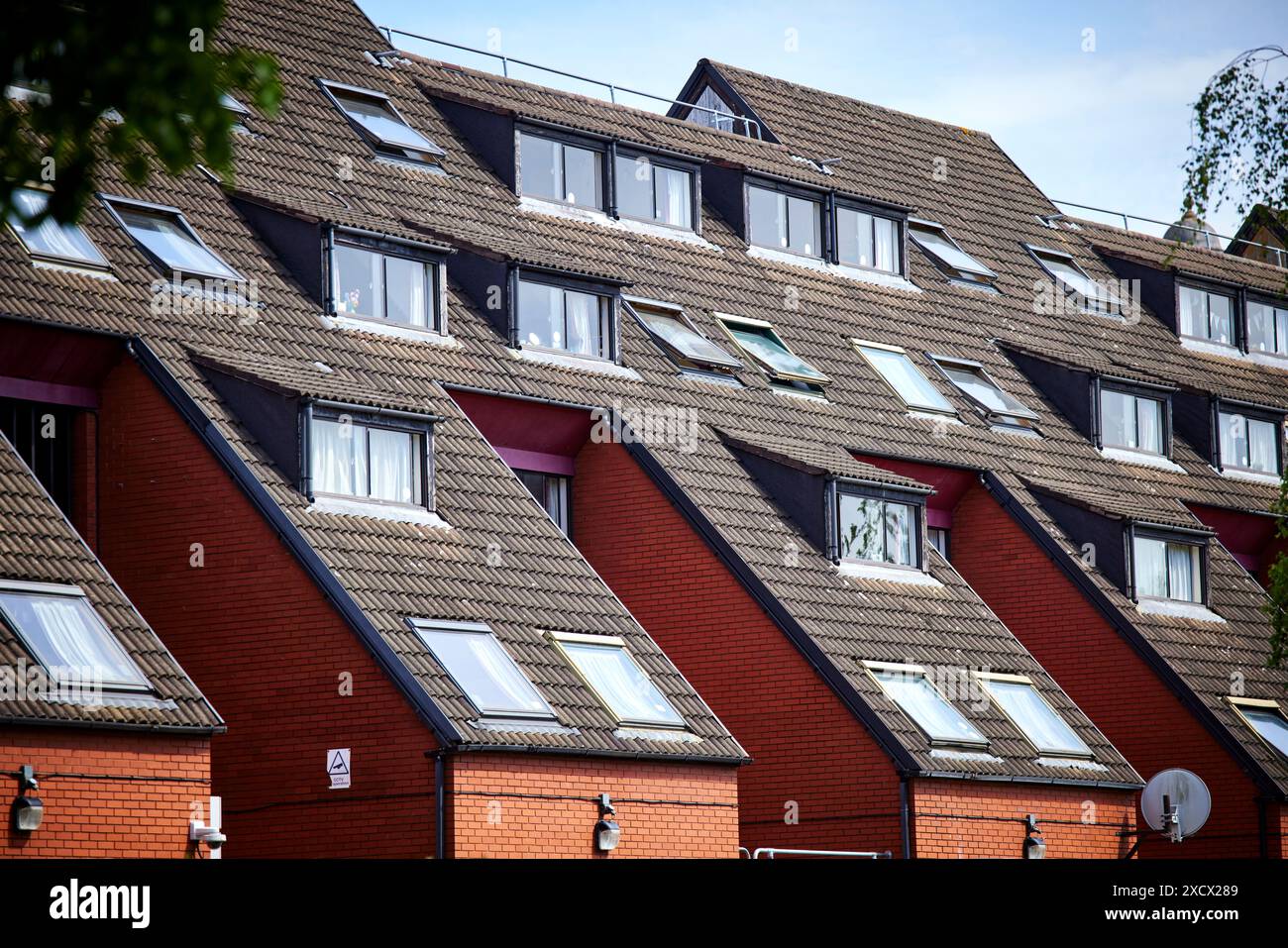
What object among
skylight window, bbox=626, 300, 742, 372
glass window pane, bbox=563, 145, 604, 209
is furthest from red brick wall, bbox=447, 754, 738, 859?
glass window pane, bbox=563, 145, 604, 209

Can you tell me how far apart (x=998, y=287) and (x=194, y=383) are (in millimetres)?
20244

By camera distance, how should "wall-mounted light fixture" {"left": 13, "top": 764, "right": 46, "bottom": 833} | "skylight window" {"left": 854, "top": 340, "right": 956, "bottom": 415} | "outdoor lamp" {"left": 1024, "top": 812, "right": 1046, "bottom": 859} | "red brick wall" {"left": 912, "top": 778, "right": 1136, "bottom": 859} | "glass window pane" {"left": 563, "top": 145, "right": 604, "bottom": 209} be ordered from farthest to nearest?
"skylight window" {"left": 854, "top": 340, "right": 956, "bottom": 415} → "glass window pane" {"left": 563, "top": 145, "right": 604, "bottom": 209} → "outdoor lamp" {"left": 1024, "top": 812, "right": 1046, "bottom": 859} → "red brick wall" {"left": 912, "top": 778, "right": 1136, "bottom": 859} → "wall-mounted light fixture" {"left": 13, "top": 764, "right": 46, "bottom": 833}

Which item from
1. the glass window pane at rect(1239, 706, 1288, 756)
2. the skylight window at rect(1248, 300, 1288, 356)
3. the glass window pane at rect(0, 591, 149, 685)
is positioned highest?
the skylight window at rect(1248, 300, 1288, 356)

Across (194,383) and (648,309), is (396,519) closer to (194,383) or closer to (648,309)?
(194,383)

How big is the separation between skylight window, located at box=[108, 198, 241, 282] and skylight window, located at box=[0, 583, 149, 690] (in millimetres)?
6223

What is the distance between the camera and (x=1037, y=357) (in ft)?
123

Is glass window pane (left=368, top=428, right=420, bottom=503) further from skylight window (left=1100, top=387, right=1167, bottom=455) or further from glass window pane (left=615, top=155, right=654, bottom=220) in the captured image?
skylight window (left=1100, top=387, right=1167, bottom=455)

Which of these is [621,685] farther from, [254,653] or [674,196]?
[674,196]

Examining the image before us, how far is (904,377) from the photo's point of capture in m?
34.8

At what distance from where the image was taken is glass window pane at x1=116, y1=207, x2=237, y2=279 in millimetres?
25531

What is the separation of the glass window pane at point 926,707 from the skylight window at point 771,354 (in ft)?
20.0

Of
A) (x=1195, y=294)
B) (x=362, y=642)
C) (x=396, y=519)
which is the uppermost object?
(x=1195, y=294)

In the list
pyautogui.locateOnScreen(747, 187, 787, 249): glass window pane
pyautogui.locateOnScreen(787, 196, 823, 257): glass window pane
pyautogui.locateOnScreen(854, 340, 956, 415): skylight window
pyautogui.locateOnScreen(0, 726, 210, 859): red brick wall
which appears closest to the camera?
pyautogui.locateOnScreen(0, 726, 210, 859): red brick wall
